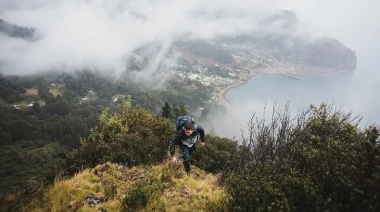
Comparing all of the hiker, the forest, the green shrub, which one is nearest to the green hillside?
the green shrub

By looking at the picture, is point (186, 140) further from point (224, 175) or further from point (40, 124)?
point (40, 124)

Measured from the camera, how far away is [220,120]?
13762 centimetres

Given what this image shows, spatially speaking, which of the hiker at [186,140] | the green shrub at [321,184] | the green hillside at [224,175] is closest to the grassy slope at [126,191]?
the green hillside at [224,175]

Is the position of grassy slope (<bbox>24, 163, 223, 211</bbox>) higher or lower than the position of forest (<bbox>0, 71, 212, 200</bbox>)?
higher

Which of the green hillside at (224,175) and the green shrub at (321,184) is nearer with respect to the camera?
the green shrub at (321,184)

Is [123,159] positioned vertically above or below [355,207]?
below

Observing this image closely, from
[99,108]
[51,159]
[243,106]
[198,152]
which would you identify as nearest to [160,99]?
[99,108]

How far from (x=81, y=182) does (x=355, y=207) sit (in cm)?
622

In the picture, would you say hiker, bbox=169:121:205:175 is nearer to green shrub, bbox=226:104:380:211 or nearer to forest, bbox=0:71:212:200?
green shrub, bbox=226:104:380:211

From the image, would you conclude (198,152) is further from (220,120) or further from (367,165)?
(220,120)

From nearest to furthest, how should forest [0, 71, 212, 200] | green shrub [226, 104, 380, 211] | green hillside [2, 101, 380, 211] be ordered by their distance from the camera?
1. green shrub [226, 104, 380, 211]
2. green hillside [2, 101, 380, 211]
3. forest [0, 71, 212, 200]

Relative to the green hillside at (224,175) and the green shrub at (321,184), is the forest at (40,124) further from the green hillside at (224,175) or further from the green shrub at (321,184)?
the green shrub at (321,184)

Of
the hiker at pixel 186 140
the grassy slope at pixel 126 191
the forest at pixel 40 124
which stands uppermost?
the hiker at pixel 186 140

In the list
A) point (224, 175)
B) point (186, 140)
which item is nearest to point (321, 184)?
point (224, 175)
